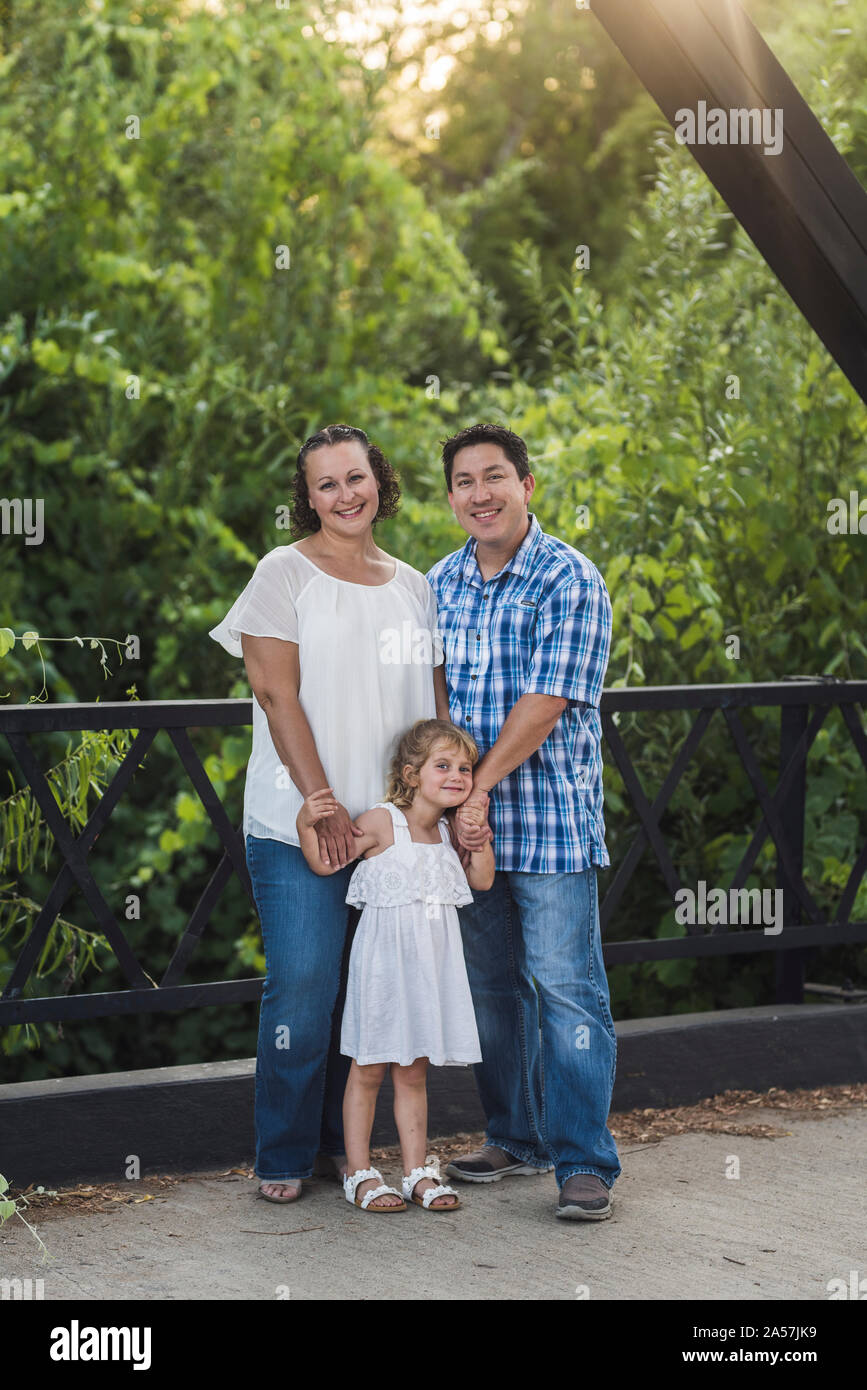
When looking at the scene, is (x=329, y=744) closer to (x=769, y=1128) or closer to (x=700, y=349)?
(x=769, y=1128)

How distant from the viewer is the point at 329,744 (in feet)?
11.7

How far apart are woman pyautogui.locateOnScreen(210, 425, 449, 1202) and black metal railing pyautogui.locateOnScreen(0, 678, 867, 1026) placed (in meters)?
0.43

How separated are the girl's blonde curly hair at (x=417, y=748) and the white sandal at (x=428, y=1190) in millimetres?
908

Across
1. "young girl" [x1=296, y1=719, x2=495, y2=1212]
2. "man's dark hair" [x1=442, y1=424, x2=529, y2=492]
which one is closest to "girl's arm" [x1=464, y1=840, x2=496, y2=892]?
"young girl" [x1=296, y1=719, x2=495, y2=1212]

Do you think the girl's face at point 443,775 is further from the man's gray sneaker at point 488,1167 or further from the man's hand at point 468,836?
the man's gray sneaker at point 488,1167

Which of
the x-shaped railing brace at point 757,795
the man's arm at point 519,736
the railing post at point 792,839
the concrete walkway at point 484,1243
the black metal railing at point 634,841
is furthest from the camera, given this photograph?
the railing post at point 792,839

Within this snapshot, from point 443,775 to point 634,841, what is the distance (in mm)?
1440

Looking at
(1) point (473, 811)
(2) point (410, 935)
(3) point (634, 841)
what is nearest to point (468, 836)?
(1) point (473, 811)

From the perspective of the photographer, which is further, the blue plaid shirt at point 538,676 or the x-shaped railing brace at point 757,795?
the x-shaped railing brace at point 757,795

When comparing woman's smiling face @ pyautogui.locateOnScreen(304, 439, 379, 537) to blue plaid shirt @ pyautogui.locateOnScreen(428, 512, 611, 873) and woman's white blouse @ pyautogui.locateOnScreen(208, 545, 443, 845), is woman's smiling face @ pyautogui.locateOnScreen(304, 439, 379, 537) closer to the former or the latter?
woman's white blouse @ pyautogui.locateOnScreen(208, 545, 443, 845)

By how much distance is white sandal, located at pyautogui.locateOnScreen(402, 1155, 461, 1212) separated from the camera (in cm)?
362

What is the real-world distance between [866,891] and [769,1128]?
1.15 meters

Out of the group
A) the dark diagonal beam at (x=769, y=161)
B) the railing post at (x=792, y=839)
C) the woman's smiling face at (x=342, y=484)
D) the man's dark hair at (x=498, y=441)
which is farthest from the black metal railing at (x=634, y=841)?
the dark diagonal beam at (x=769, y=161)

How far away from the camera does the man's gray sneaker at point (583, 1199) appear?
11.7 ft
